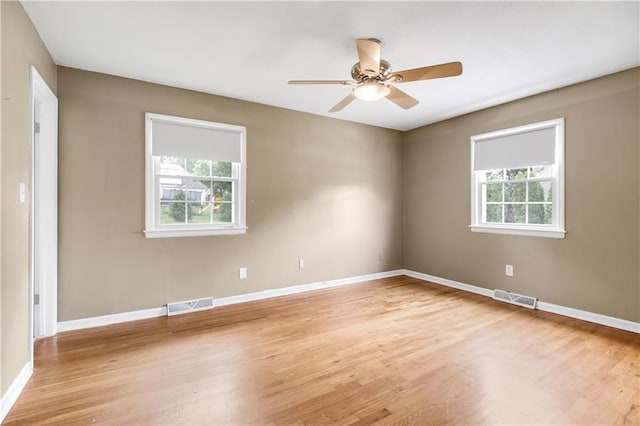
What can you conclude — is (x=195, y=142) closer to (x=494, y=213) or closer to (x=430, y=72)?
(x=430, y=72)

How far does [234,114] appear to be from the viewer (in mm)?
3830

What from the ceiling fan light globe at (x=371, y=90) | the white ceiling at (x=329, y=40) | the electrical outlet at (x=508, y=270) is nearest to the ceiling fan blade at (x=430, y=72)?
the ceiling fan light globe at (x=371, y=90)

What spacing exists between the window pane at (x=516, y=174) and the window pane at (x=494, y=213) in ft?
1.30

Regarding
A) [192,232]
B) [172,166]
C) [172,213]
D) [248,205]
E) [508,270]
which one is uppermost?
[172,166]

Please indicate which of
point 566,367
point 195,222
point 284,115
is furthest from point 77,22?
point 566,367

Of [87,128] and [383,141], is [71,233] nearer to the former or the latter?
[87,128]

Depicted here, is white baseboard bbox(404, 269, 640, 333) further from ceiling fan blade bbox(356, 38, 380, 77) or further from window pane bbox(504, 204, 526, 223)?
ceiling fan blade bbox(356, 38, 380, 77)

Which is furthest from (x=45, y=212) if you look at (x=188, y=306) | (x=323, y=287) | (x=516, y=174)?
(x=516, y=174)

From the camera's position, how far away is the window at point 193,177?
3.37m

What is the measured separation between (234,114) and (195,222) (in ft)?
4.59

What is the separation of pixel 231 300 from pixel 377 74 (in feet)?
9.75

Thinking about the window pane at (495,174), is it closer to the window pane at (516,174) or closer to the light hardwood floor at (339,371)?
the window pane at (516,174)

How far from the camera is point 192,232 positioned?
3557mm

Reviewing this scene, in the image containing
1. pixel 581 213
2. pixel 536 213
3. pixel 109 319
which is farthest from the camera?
pixel 536 213
